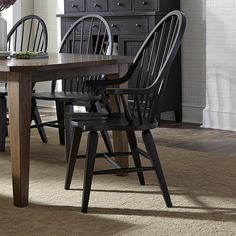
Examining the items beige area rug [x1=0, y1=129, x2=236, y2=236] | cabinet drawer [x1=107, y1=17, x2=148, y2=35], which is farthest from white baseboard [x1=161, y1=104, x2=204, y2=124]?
beige area rug [x1=0, y1=129, x2=236, y2=236]

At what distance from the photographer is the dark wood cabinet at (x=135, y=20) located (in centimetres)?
569

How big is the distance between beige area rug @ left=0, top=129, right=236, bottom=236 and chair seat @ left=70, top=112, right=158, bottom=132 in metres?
0.38

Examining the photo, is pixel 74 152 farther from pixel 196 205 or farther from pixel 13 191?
pixel 196 205

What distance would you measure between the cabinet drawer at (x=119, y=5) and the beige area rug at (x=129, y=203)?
186cm

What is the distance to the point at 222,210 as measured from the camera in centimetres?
323

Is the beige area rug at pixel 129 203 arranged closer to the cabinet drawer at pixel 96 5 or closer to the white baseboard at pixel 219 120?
the white baseboard at pixel 219 120

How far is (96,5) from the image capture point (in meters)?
6.06

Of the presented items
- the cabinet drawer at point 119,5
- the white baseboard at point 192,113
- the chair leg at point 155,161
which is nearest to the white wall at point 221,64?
the white baseboard at point 192,113

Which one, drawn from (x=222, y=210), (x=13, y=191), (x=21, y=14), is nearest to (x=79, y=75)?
(x=13, y=191)

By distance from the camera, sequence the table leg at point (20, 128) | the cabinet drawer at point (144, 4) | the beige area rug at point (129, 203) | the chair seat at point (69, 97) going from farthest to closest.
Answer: the cabinet drawer at point (144, 4) < the chair seat at point (69, 97) < the table leg at point (20, 128) < the beige area rug at point (129, 203)

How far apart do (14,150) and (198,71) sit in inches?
115

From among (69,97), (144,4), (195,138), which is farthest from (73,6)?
(69,97)

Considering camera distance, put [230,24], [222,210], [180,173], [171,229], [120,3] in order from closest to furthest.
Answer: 1. [171,229]
2. [222,210]
3. [180,173]
4. [230,24]
5. [120,3]

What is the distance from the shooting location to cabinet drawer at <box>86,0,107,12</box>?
601cm
